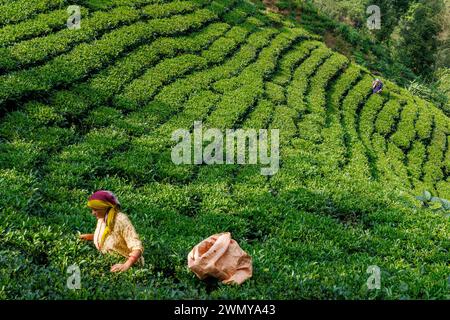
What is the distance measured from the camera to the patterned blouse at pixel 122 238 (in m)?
5.66

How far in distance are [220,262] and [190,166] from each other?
521 centimetres

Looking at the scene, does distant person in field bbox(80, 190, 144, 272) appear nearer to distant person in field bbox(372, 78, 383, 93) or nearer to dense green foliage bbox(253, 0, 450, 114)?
distant person in field bbox(372, 78, 383, 93)

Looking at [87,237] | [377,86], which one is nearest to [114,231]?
[87,237]

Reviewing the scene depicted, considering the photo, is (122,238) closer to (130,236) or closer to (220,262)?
(130,236)

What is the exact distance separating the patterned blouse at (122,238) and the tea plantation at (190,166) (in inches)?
6.4

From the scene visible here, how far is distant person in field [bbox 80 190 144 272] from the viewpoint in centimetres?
560

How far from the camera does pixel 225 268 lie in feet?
19.0

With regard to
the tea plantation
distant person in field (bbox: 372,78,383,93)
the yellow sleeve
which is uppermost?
the yellow sleeve

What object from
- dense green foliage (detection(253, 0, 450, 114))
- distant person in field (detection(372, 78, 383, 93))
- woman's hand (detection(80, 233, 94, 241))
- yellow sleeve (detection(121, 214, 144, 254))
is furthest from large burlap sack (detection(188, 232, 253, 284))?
dense green foliage (detection(253, 0, 450, 114))

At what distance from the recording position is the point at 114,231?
19.0 feet

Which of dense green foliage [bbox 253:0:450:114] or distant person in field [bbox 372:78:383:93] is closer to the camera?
distant person in field [bbox 372:78:383:93]

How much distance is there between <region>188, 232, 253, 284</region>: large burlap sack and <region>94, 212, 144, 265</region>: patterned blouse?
753 millimetres

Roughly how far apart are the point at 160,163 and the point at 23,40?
644cm
